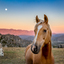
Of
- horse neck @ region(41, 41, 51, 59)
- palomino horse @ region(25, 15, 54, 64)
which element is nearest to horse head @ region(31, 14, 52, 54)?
palomino horse @ region(25, 15, 54, 64)

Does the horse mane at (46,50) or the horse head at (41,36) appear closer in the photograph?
the horse head at (41,36)

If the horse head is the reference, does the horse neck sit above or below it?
below

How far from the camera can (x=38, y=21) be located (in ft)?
10.8

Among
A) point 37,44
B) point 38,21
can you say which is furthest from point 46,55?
point 38,21

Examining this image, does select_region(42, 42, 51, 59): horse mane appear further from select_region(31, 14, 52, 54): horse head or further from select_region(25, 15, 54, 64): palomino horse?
select_region(31, 14, 52, 54): horse head

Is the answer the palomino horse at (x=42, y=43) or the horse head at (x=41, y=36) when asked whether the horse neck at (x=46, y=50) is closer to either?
the palomino horse at (x=42, y=43)

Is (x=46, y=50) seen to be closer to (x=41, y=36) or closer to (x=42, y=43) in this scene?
(x=42, y=43)

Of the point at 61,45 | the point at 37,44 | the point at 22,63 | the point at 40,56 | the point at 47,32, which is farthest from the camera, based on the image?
the point at 61,45

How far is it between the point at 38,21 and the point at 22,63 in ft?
18.7

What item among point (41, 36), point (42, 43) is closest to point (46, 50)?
point (42, 43)

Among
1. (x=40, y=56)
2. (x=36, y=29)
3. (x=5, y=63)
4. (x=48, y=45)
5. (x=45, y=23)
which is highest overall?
(x=45, y=23)

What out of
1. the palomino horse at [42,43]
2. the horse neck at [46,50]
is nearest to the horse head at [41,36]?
the palomino horse at [42,43]

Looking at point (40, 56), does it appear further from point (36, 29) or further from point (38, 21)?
point (38, 21)

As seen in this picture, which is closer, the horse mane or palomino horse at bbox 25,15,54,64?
palomino horse at bbox 25,15,54,64
